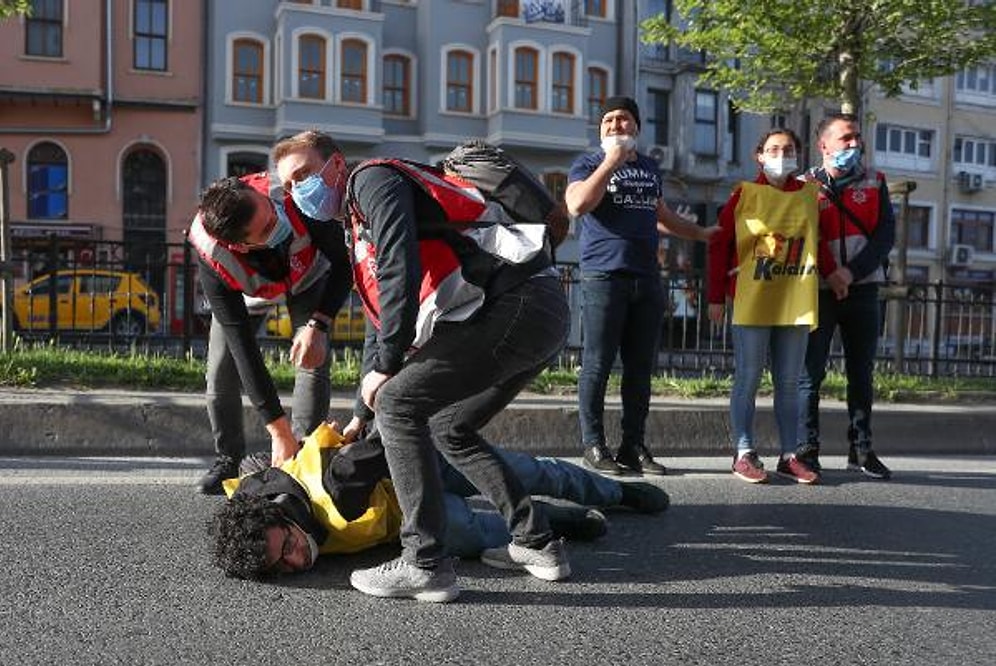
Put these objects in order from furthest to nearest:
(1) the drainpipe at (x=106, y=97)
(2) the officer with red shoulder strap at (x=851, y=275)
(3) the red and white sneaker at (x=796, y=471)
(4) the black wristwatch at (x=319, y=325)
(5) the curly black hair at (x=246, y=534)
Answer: (1) the drainpipe at (x=106, y=97), (2) the officer with red shoulder strap at (x=851, y=275), (3) the red and white sneaker at (x=796, y=471), (4) the black wristwatch at (x=319, y=325), (5) the curly black hair at (x=246, y=534)

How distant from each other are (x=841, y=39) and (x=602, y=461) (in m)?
9.36

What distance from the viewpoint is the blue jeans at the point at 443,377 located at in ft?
10.4

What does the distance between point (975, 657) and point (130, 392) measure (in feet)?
18.4

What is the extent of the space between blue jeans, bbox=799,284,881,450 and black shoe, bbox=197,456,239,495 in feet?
10.4

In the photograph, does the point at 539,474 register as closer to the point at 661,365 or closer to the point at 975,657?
the point at 975,657

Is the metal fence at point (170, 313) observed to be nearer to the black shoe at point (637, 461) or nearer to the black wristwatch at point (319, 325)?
the black shoe at point (637, 461)

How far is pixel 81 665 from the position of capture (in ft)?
8.63

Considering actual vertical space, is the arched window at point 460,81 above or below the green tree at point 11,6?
above

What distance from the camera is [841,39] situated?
1277 cm

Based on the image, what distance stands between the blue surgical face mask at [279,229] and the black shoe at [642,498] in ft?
5.96

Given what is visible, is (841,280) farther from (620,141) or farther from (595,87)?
(595,87)

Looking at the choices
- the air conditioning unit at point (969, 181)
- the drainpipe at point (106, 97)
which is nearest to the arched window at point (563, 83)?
the drainpipe at point (106, 97)

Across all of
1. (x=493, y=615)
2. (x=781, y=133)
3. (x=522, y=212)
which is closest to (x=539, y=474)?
(x=493, y=615)

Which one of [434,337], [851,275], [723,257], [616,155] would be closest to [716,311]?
[723,257]
